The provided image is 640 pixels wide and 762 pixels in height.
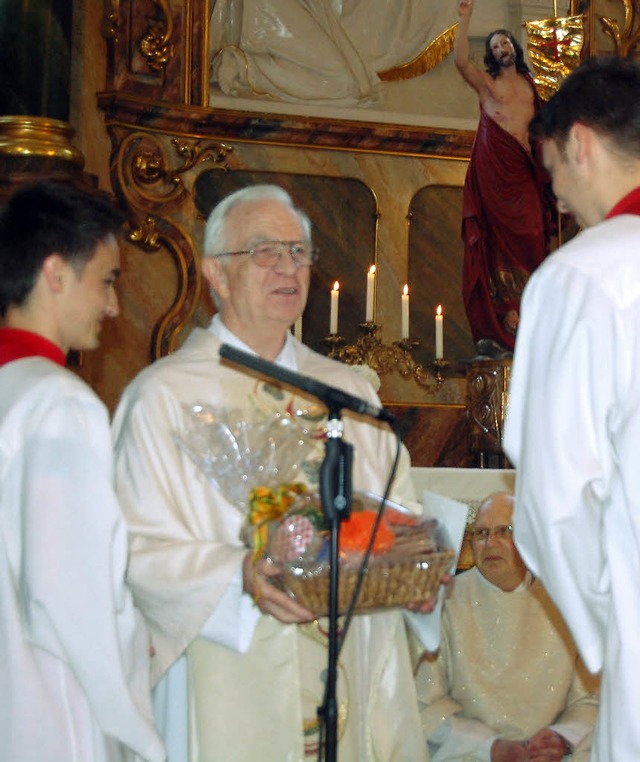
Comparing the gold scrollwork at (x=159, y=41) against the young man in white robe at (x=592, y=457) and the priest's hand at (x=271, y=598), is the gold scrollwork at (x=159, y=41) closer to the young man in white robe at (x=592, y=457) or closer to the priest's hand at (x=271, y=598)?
the priest's hand at (x=271, y=598)

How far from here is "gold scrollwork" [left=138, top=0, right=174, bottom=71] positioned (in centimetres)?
717

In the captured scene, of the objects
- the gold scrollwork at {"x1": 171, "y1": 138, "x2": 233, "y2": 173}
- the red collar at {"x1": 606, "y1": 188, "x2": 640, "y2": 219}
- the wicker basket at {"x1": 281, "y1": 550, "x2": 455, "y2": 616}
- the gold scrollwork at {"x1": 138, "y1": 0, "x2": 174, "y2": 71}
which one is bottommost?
the wicker basket at {"x1": 281, "y1": 550, "x2": 455, "y2": 616}

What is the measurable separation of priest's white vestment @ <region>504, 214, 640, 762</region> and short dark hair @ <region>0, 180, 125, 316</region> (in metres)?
1.12

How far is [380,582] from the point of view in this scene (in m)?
2.76

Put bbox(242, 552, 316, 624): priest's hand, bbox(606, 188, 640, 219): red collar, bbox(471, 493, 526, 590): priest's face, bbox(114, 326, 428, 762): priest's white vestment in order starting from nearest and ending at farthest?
bbox(606, 188, 640, 219): red collar
bbox(242, 552, 316, 624): priest's hand
bbox(114, 326, 428, 762): priest's white vestment
bbox(471, 493, 526, 590): priest's face

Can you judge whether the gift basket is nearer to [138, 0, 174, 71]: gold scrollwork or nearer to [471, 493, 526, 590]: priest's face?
[471, 493, 526, 590]: priest's face

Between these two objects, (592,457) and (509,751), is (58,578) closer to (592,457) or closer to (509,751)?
(592,457)

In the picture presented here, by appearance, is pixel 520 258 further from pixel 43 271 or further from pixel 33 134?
pixel 43 271

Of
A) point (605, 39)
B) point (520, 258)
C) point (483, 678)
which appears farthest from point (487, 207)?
point (483, 678)

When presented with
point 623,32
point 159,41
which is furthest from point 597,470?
point 623,32

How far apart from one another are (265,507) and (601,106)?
3.67ft

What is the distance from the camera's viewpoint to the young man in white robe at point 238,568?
3121mm

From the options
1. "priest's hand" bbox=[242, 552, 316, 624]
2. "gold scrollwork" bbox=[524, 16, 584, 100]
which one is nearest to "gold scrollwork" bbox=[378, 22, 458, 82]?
"gold scrollwork" bbox=[524, 16, 584, 100]

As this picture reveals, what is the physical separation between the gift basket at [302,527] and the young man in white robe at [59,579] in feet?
1.04
